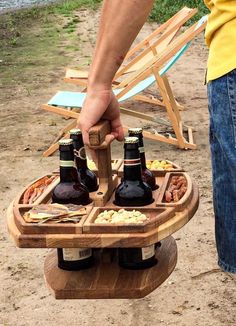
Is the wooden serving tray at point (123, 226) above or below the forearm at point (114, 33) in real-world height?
below

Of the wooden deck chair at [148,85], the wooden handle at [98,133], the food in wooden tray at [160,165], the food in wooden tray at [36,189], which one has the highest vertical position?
the wooden handle at [98,133]

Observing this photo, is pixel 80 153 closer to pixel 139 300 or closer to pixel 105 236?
pixel 105 236

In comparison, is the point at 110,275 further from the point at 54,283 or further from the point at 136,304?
the point at 136,304

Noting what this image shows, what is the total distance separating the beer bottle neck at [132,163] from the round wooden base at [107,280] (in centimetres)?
30

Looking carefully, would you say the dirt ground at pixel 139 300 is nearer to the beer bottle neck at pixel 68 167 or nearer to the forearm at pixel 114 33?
the beer bottle neck at pixel 68 167

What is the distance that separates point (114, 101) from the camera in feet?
8.02

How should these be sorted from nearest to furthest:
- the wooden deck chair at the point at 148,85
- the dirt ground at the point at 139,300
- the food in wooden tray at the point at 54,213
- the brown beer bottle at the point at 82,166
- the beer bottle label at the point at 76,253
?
1. the food in wooden tray at the point at 54,213
2. the beer bottle label at the point at 76,253
3. the brown beer bottle at the point at 82,166
4. the dirt ground at the point at 139,300
5. the wooden deck chair at the point at 148,85

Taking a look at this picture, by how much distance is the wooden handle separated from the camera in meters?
2.37

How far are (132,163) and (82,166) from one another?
241 mm

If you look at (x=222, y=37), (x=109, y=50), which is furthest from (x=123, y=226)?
(x=222, y=37)

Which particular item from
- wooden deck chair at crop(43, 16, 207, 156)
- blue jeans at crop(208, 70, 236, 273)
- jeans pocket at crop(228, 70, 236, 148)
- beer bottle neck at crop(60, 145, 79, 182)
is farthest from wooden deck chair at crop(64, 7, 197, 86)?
jeans pocket at crop(228, 70, 236, 148)

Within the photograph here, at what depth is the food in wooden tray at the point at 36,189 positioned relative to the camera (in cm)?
264

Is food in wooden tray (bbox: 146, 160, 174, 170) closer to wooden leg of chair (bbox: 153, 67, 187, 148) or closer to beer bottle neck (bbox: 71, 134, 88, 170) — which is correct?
beer bottle neck (bbox: 71, 134, 88, 170)

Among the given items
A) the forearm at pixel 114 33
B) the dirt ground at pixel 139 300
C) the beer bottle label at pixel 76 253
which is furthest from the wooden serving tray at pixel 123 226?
the dirt ground at pixel 139 300
